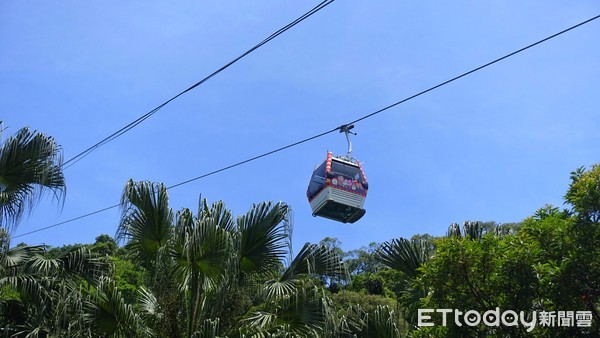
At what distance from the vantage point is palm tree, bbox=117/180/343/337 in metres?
12.4

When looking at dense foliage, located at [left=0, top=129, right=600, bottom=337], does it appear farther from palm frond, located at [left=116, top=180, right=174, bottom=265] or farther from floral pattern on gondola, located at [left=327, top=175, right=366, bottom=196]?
floral pattern on gondola, located at [left=327, top=175, right=366, bottom=196]

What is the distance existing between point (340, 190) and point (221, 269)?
739cm

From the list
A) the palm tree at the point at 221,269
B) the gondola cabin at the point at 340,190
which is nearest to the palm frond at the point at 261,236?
the palm tree at the point at 221,269

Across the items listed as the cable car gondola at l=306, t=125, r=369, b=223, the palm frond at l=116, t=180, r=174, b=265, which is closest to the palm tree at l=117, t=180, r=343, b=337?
the palm frond at l=116, t=180, r=174, b=265

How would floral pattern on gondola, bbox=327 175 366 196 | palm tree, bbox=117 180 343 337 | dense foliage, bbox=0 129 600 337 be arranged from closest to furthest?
1. dense foliage, bbox=0 129 600 337
2. palm tree, bbox=117 180 343 337
3. floral pattern on gondola, bbox=327 175 366 196

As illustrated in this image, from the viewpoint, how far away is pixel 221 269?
492 inches

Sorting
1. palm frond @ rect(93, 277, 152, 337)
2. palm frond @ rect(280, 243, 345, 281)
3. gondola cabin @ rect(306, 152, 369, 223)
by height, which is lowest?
palm frond @ rect(93, 277, 152, 337)

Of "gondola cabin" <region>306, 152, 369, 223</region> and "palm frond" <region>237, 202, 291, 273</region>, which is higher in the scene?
"gondola cabin" <region>306, 152, 369, 223</region>

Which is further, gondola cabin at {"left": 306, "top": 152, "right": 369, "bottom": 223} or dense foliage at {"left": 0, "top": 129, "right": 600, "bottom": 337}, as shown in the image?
gondola cabin at {"left": 306, "top": 152, "right": 369, "bottom": 223}

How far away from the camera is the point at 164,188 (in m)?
13.1

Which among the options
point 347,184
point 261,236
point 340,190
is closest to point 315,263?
point 261,236

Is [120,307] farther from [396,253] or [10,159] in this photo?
[396,253]

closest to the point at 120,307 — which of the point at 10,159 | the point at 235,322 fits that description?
the point at 235,322

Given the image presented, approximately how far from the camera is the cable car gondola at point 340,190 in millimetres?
19453
